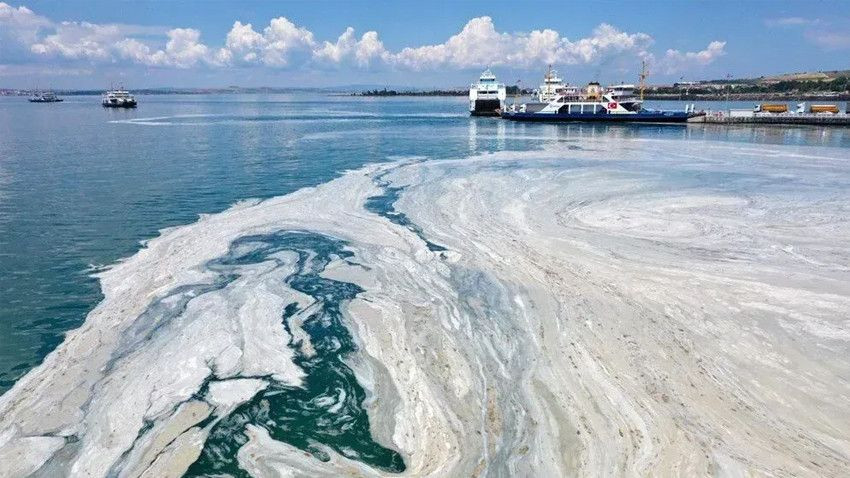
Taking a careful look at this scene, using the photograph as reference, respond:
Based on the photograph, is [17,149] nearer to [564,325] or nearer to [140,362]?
[140,362]

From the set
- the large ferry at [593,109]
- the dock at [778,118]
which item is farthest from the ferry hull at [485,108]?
the dock at [778,118]

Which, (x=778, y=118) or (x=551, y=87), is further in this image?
(x=551, y=87)

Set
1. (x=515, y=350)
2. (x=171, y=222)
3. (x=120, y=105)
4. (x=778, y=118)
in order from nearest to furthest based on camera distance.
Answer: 1. (x=515, y=350)
2. (x=171, y=222)
3. (x=778, y=118)
4. (x=120, y=105)

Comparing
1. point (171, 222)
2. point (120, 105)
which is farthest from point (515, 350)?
point (120, 105)

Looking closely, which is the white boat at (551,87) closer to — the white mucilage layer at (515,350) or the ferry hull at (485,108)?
the ferry hull at (485,108)

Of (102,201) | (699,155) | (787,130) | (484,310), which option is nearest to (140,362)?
(484,310)

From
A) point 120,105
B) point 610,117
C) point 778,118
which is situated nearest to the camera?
point 778,118

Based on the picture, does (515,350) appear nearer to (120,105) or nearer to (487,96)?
(487,96)
